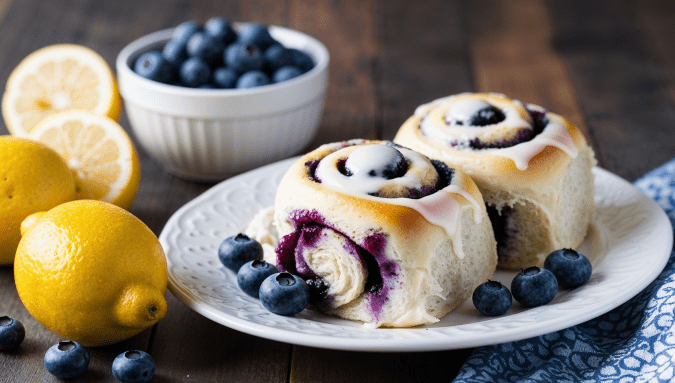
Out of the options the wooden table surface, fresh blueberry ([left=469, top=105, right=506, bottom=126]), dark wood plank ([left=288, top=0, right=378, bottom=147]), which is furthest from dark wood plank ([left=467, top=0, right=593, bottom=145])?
fresh blueberry ([left=469, top=105, right=506, bottom=126])

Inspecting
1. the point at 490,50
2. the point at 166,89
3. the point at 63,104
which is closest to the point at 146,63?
the point at 166,89

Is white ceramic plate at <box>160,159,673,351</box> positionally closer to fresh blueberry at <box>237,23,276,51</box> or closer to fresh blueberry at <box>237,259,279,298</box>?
fresh blueberry at <box>237,259,279,298</box>

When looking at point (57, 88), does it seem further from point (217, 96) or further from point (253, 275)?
point (253, 275)

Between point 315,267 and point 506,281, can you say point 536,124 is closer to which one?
point 506,281

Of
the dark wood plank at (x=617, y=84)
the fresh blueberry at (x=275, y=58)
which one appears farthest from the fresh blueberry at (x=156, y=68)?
the dark wood plank at (x=617, y=84)

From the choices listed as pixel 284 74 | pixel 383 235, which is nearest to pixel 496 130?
pixel 383 235

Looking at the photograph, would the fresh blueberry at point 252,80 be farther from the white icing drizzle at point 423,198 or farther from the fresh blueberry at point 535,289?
the fresh blueberry at point 535,289

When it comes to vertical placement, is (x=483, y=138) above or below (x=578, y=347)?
above
